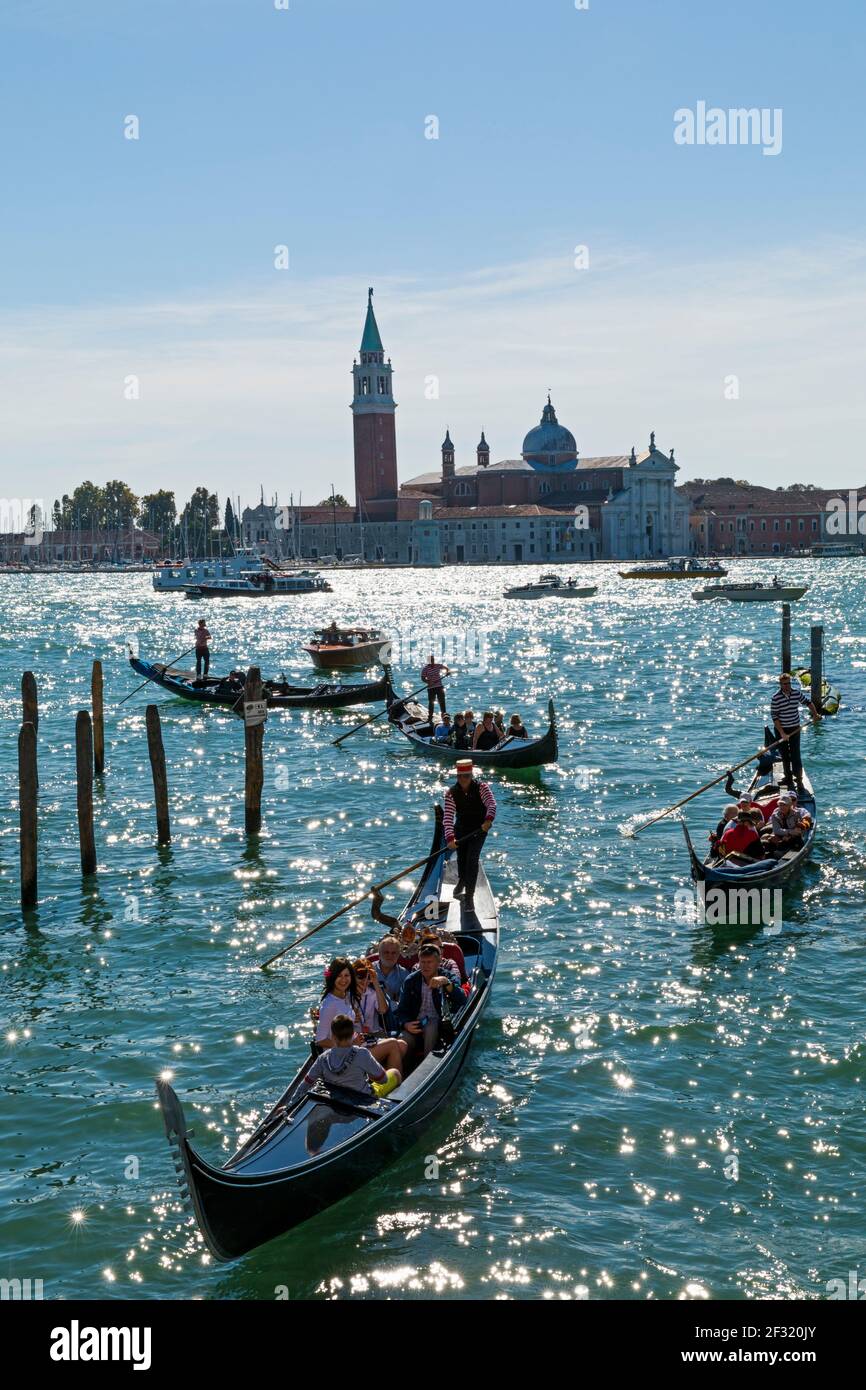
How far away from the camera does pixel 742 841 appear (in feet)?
46.3

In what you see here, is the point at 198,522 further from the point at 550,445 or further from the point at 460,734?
the point at 460,734

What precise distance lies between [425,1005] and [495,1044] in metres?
1.56

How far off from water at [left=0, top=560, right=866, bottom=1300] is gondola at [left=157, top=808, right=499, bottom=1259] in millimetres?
228

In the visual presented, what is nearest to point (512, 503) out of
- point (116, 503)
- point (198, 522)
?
point (198, 522)

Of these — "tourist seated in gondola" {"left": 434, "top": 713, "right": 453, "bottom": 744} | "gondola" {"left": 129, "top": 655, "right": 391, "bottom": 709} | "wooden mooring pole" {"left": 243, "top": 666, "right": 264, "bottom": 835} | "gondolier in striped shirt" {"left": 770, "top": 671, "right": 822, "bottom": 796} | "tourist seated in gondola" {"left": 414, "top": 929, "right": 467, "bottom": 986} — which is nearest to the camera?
"tourist seated in gondola" {"left": 414, "top": 929, "right": 467, "bottom": 986}

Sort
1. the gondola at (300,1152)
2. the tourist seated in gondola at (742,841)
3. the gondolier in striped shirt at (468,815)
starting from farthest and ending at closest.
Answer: the tourist seated in gondola at (742,841), the gondolier in striped shirt at (468,815), the gondola at (300,1152)

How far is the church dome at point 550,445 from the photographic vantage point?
142m

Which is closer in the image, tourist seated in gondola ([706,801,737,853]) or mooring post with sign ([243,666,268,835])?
tourist seated in gondola ([706,801,737,853])

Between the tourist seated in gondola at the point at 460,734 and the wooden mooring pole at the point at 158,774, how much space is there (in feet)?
22.7

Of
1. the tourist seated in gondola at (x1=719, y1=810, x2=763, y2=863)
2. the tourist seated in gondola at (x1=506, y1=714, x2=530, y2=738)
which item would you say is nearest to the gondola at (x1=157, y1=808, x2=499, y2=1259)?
the tourist seated in gondola at (x1=719, y1=810, x2=763, y2=863)

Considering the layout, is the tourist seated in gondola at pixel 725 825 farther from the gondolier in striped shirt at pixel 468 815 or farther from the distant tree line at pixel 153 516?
the distant tree line at pixel 153 516

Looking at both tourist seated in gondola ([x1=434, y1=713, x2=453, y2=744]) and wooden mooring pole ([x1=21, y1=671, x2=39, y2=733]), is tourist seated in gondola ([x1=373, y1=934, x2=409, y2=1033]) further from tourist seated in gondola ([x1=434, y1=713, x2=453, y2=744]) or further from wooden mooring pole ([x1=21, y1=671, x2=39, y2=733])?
tourist seated in gondola ([x1=434, y1=713, x2=453, y2=744])

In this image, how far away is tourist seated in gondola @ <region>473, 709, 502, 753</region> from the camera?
72.5ft

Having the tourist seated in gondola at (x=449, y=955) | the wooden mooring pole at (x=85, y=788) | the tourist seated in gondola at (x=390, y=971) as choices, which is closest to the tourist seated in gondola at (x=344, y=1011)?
the tourist seated in gondola at (x=390, y=971)
